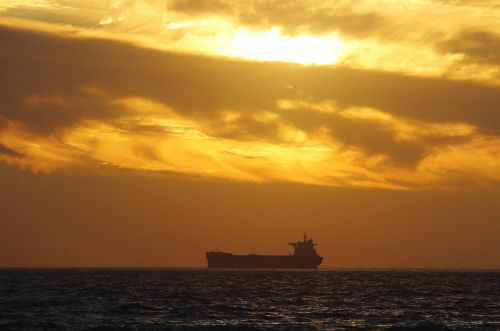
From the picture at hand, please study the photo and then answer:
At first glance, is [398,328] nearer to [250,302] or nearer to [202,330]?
[202,330]

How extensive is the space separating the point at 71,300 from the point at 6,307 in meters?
12.1

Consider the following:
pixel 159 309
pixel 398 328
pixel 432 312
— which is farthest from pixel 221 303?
pixel 398 328

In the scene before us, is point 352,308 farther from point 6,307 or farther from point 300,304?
point 6,307

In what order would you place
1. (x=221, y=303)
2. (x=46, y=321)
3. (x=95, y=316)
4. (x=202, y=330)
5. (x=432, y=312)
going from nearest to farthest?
(x=202, y=330)
(x=46, y=321)
(x=95, y=316)
(x=432, y=312)
(x=221, y=303)

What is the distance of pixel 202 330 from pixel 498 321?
25118 millimetres

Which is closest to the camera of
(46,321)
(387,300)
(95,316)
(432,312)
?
(46,321)

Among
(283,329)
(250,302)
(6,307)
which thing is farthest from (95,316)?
(250,302)

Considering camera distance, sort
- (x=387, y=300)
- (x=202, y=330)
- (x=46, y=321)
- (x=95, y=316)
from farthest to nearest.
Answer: (x=387, y=300), (x=95, y=316), (x=46, y=321), (x=202, y=330)

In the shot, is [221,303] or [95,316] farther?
[221,303]

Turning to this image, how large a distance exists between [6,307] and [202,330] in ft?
88.1

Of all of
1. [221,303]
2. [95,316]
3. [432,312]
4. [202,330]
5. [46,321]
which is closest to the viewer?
[202,330]

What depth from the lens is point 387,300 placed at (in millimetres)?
90688

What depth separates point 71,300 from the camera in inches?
3371

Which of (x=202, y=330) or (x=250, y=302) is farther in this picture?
(x=250, y=302)
